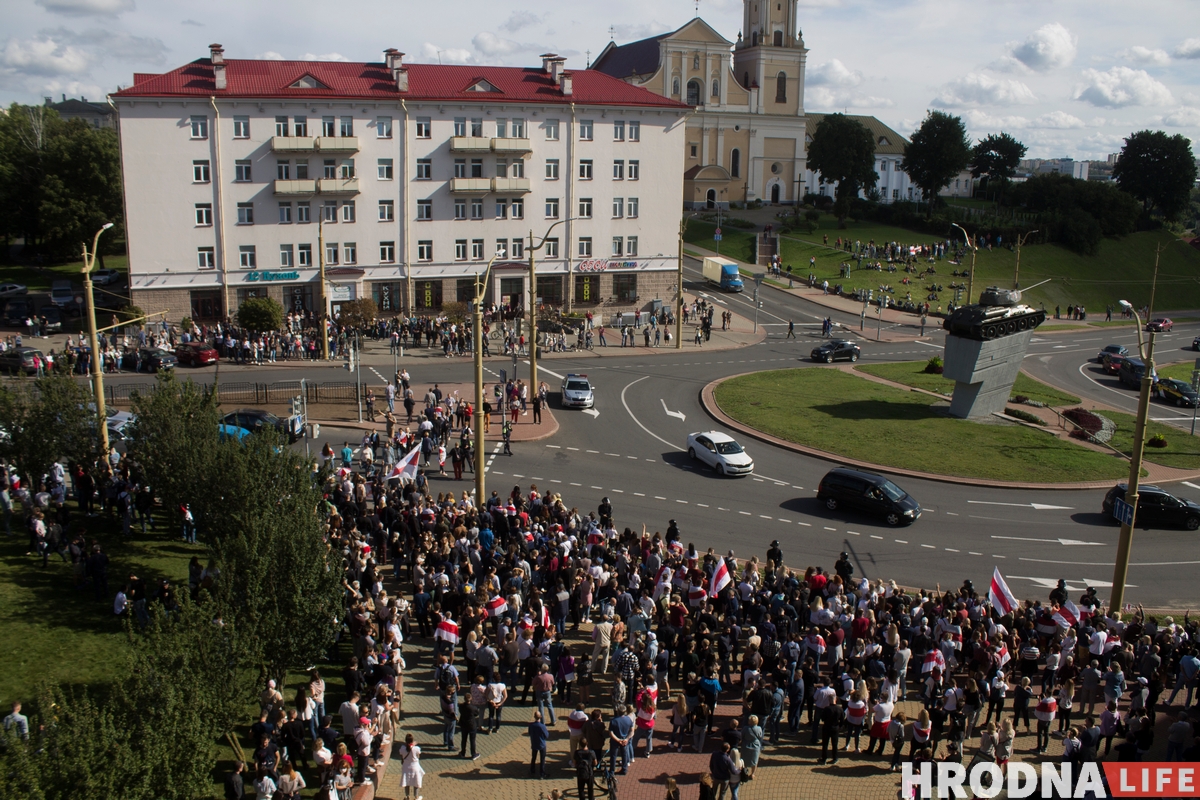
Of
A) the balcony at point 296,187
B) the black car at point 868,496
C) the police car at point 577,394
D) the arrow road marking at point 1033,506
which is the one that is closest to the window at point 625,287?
the balcony at point 296,187

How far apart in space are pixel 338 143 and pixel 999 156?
336ft

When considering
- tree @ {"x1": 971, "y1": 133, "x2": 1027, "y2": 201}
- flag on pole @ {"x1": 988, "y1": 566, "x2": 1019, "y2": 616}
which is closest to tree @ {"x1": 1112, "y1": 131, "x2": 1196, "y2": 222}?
tree @ {"x1": 971, "y1": 133, "x2": 1027, "y2": 201}

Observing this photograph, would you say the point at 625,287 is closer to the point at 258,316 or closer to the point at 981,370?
the point at 258,316

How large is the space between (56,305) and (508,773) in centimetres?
5804

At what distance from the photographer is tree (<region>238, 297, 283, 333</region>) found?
181ft

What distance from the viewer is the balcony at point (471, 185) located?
62875 millimetres

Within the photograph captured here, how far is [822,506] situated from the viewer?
1264 inches

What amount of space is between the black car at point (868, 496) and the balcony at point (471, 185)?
3925 centimetres

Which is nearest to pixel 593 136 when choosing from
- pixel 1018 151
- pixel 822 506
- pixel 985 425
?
pixel 985 425

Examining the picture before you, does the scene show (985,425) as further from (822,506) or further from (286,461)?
(286,461)

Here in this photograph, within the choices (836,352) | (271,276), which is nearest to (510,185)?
(271,276)

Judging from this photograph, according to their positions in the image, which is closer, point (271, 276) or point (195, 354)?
point (195, 354)

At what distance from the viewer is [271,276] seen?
5938cm

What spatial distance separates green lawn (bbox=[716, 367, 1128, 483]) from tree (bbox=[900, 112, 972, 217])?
225 feet
